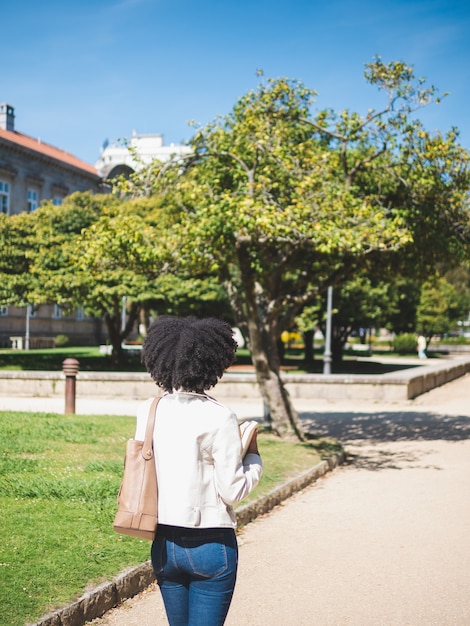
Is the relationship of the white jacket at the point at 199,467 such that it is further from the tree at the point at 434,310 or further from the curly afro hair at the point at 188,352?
the tree at the point at 434,310

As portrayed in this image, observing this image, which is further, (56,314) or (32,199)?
(56,314)

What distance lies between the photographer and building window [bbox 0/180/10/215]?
50531 millimetres

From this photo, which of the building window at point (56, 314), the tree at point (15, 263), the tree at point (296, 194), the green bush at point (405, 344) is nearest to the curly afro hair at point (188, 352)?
the tree at point (296, 194)

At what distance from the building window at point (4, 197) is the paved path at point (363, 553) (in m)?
43.3

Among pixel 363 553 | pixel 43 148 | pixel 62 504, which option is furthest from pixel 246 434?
pixel 43 148

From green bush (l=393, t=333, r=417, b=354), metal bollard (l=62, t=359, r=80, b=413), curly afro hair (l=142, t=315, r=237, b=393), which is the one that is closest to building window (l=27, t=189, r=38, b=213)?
green bush (l=393, t=333, r=417, b=354)

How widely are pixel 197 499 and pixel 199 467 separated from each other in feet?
0.42

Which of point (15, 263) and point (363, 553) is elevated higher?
point (15, 263)

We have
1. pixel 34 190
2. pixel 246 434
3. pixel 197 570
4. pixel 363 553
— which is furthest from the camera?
pixel 34 190

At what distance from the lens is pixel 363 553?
647cm

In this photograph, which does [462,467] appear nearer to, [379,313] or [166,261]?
[166,261]

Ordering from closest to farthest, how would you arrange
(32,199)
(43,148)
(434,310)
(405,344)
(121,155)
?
(32,199) < (43,148) < (434,310) < (405,344) < (121,155)

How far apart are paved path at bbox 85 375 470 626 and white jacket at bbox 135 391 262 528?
207 cm

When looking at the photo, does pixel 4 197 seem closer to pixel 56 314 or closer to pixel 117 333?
pixel 56 314
